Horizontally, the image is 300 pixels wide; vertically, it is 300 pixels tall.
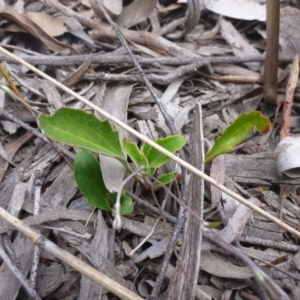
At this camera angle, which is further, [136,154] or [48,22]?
[48,22]

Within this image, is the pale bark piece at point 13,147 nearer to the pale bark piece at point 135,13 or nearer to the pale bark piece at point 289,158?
the pale bark piece at point 135,13

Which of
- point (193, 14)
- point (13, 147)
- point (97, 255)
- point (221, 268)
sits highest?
point (193, 14)

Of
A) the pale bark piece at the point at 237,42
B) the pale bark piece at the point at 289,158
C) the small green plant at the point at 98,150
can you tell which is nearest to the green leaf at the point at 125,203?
the small green plant at the point at 98,150

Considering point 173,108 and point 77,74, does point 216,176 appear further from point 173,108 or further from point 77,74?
point 77,74

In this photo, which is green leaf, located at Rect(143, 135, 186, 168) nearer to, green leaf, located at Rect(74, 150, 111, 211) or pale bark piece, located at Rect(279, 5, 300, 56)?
green leaf, located at Rect(74, 150, 111, 211)

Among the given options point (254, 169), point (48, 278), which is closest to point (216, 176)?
point (254, 169)

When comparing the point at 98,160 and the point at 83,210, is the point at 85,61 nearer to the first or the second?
the point at 98,160

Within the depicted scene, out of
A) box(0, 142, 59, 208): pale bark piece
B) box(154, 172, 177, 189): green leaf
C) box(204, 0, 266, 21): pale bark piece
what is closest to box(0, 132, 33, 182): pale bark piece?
box(0, 142, 59, 208): pale bark piece
